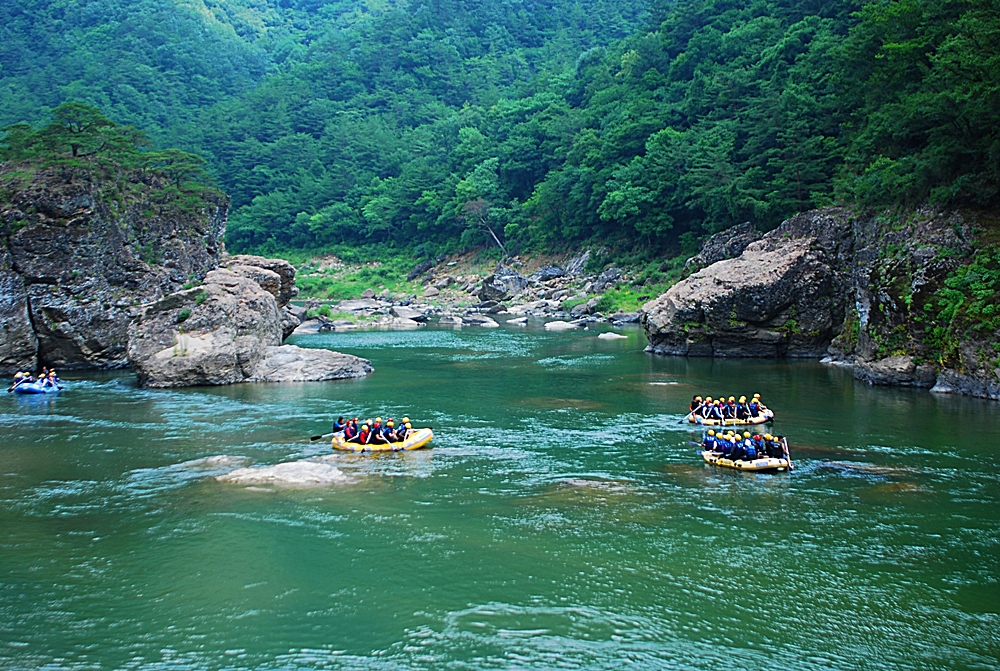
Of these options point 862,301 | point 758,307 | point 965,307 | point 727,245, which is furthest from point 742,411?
point 727,245

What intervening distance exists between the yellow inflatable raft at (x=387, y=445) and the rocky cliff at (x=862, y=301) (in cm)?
1847

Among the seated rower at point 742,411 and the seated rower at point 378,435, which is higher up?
the seated rower at point 742,411

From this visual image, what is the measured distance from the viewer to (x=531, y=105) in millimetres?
101750

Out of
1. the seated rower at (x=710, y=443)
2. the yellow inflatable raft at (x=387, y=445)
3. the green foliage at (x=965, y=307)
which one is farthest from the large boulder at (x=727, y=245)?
Answer: the yellow inflatable raft at (x=387, y=445)

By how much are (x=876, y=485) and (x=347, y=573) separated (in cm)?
1185

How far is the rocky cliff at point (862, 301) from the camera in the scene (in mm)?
27656

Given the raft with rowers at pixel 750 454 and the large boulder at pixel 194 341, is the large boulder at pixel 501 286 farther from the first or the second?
the raft with rowers at pixel 750 454

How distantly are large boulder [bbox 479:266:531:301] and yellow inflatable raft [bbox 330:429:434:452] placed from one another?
54754mm

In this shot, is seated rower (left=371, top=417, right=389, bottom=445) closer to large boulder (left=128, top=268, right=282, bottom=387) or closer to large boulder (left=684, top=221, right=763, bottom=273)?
large boulder (left=128, top=268, right=282, bottom=387)

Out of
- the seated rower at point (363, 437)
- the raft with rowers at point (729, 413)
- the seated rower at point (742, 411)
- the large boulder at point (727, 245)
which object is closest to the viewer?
the seated rower at point (363, 437)

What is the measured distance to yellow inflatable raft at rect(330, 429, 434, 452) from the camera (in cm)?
2216

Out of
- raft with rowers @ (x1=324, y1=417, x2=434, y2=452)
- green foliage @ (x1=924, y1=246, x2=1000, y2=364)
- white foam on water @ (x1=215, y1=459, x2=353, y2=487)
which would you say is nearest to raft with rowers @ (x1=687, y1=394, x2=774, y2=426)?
green foliage @ (x1=924, y1=246, x2=1000, y2=364)

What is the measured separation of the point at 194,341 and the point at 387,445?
15.7 meters

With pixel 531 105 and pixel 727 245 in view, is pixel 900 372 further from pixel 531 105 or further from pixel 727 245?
pixel 531 105
